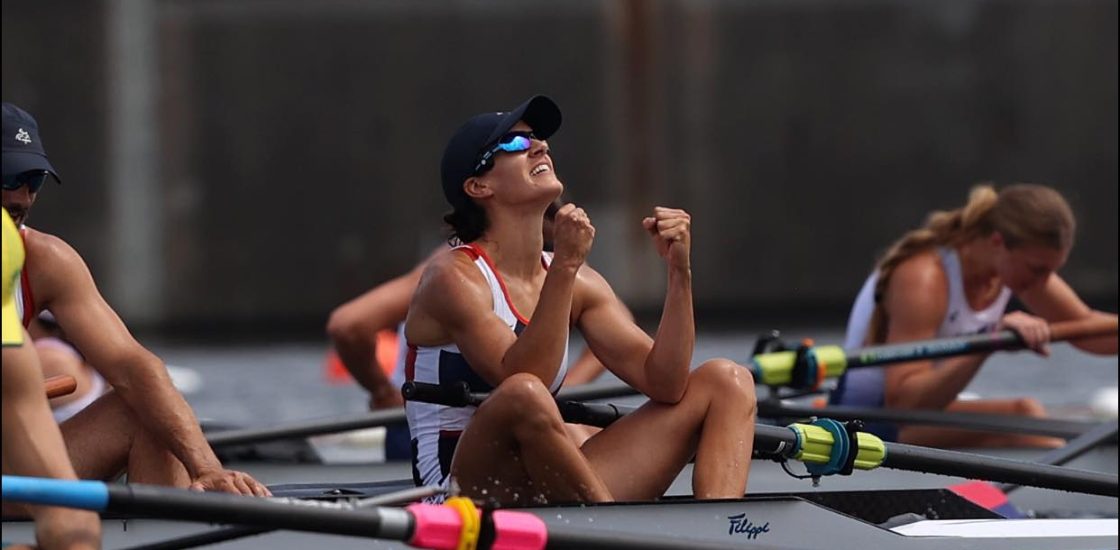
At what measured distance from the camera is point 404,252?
21.4 m

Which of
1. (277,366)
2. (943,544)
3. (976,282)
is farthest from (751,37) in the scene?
(943,544)

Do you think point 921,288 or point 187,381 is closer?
point 921,288

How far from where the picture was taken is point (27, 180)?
14.5 feet

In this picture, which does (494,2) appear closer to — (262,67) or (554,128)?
(262,67)

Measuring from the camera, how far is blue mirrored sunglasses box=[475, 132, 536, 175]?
5.04 metres

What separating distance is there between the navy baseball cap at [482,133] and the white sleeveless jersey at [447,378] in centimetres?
19

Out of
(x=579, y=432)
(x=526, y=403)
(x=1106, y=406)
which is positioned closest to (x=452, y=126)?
(x=1106, y=406)

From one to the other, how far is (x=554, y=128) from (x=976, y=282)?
2871 millimetres

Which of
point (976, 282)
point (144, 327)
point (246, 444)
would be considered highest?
point (976, 282)

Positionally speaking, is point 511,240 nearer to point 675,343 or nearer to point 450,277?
point 450,277

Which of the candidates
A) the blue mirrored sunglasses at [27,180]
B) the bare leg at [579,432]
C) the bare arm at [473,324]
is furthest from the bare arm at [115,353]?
the bare leg at [579,432]

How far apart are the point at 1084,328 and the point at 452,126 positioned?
46.7 ft

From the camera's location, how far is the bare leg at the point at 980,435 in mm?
7707

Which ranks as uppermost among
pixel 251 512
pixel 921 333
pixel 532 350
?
pixel 532 350
